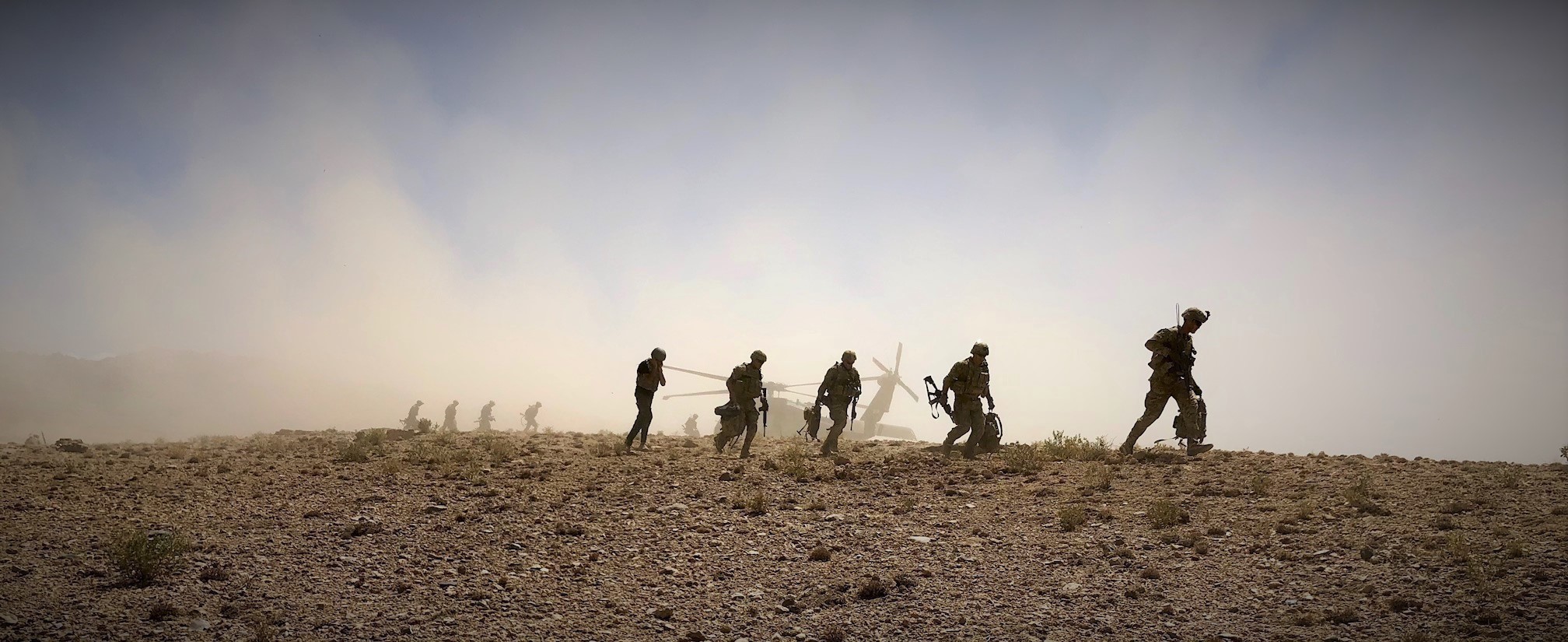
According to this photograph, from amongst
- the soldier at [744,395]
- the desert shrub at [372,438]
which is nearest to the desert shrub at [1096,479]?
the soldier at [744,395]

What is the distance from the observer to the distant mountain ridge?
72.2 meters

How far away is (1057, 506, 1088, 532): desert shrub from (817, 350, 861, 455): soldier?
18.9 ft

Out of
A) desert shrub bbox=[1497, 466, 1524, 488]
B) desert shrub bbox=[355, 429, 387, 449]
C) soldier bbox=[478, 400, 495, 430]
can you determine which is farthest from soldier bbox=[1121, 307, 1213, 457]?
soldier bbox=[478, 400, 495, 430]

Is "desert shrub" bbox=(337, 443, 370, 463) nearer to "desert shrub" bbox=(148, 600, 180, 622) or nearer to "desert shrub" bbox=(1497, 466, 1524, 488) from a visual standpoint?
"desert shrub" bbox=(148, 600, 180, 622)

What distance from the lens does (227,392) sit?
100188 mm

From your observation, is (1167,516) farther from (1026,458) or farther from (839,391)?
(839,391)

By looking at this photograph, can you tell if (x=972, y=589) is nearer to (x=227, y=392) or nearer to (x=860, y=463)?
(x=860, y=463)

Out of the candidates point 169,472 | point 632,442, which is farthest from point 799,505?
point 169,472

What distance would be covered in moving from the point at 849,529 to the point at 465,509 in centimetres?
563

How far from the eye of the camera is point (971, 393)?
13156 mm

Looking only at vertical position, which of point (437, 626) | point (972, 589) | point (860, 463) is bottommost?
point (437, 626)

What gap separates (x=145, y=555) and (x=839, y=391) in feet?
35.6

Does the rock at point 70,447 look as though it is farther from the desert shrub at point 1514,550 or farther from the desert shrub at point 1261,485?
the desert shrub at point 1514,550

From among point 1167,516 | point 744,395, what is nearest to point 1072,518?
point 1167,516
